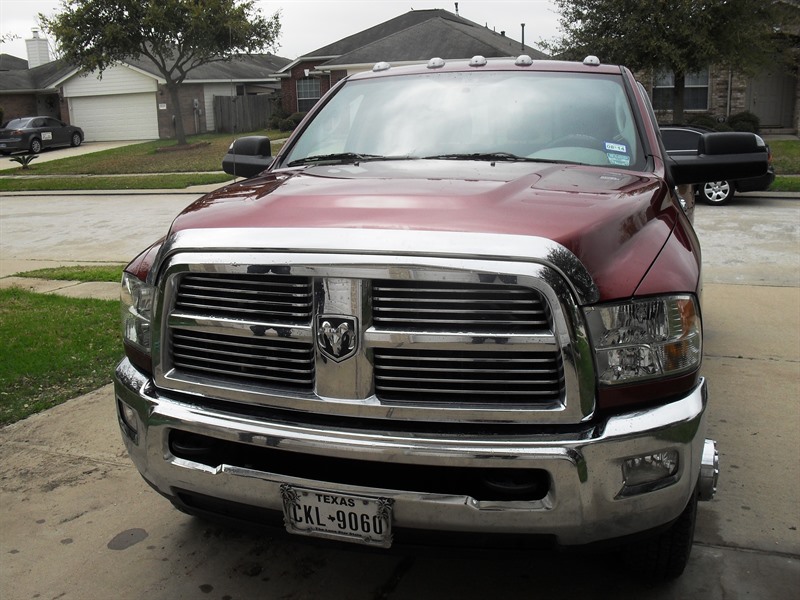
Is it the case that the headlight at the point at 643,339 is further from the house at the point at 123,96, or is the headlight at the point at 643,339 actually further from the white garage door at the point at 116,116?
the white garage door at the point at 116,116

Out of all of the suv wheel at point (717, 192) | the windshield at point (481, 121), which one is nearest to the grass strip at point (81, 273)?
the windshield at point (481, 121)

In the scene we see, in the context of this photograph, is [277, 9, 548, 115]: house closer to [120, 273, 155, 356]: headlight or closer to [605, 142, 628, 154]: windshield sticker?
[605, 142, 628, 154]: windshield sticker

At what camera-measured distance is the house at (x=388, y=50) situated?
36625 mm

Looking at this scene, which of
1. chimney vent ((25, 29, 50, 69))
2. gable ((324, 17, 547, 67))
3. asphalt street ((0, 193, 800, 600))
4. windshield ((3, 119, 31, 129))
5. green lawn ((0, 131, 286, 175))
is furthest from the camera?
chimney vent ((25, 29, 50, 69))

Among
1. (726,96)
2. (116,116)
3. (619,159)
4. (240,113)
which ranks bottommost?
(619,159)

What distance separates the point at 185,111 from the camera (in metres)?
44.8

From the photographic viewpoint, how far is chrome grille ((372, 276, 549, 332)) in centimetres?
246

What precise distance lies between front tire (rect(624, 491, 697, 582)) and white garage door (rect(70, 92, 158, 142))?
4432 centimetres

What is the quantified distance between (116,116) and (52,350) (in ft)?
139

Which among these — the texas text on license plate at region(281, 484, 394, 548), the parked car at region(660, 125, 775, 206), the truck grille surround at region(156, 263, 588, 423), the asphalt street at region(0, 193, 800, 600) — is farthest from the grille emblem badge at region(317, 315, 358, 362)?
the parked car at region(660, 125, 775, 206)

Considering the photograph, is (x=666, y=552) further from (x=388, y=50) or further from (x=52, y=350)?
(x=388, y=50)

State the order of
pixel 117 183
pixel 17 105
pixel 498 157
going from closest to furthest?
pixel 498 157, pixel 117 183, pixel 17 105

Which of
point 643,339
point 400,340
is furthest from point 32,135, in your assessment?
point 643,339

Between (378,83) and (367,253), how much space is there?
2407mm
